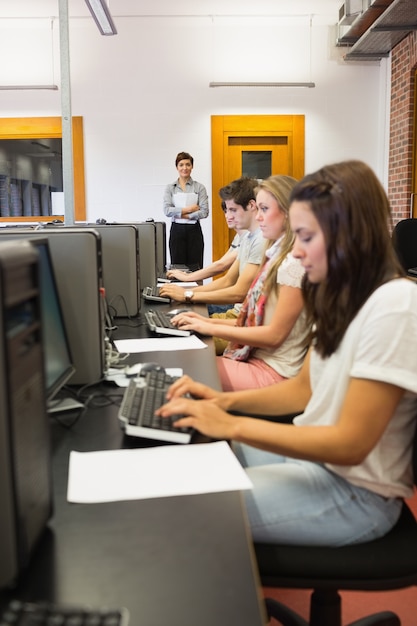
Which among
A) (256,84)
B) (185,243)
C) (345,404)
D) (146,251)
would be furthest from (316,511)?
(256,84)

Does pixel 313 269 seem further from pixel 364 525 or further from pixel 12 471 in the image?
pixel 12 471

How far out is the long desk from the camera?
0.65 metres

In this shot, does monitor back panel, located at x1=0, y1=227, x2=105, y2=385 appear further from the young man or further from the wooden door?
the wooden door

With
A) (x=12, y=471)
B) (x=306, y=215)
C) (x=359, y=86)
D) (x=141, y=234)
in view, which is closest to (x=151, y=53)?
(x=359, y=86)

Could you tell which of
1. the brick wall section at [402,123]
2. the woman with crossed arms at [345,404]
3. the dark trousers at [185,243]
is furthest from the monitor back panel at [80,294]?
the brick wall section at [402,123]

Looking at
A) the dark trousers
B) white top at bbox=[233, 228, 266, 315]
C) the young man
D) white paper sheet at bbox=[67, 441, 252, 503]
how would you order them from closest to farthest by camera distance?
white paper sheet at bbox=[67, 441, 252, 503]
white top at bbox=[233, 228, 266, 315]
the young man
the dark trousers

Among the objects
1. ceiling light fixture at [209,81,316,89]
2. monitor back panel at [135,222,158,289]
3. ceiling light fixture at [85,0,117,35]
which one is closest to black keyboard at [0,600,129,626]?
monitor back panel at [135,222,158,289]

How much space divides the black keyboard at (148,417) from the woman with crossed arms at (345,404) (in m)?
0.03

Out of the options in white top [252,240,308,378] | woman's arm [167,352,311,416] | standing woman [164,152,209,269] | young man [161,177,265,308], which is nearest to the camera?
woman's arm [167,352,311,416]

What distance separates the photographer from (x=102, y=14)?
394 centimetres

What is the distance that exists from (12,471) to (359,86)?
6.62m

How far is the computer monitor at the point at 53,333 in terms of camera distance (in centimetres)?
128

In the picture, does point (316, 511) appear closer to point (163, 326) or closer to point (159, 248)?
point (163, 326)

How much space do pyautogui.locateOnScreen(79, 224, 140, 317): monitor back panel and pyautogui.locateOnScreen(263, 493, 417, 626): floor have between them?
1263 mm
